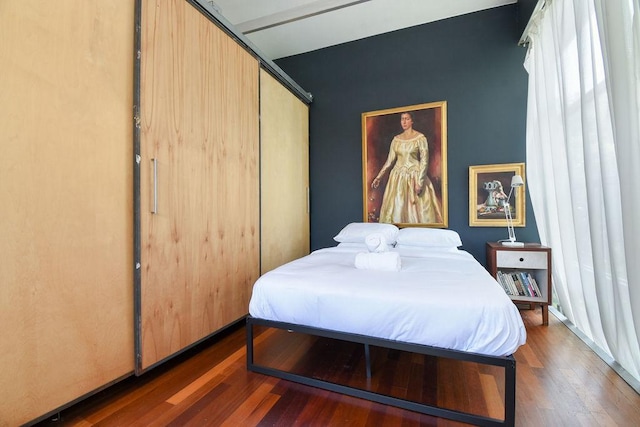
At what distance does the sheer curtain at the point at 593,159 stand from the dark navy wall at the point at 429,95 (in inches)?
14.4

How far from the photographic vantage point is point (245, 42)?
7.67 feet

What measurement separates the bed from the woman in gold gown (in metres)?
1.19

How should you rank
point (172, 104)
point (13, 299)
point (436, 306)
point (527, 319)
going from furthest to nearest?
1. point (527, 319)
2. point (172, 104)
3. point (436, 306)
4. point (13, 299)

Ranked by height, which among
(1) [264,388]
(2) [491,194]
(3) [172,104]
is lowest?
(1) [264,388]

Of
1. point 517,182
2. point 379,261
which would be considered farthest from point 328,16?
point 379,261

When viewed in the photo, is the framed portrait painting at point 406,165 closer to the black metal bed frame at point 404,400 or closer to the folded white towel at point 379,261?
A: the folded white towel at point 379,261

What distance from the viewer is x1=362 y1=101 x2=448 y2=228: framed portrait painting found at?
3.01 m

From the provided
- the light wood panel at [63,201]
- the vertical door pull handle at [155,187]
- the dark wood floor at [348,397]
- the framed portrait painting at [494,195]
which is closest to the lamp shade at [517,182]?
the framed portrait painting at [494,195]

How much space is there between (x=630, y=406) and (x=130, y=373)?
252 centimetres

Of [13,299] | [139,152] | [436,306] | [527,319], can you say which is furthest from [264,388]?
[527,319]

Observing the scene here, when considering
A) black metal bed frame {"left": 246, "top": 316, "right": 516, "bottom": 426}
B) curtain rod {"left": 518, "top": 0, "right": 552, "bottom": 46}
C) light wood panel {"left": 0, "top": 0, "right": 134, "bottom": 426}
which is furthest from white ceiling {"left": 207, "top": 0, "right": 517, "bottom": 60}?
black metal bed frame {"left": 246, "top": 316, "right": 516, "bottom": 426}

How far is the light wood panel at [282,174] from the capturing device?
8.75ft

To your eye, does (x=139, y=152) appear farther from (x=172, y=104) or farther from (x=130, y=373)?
(x=130, y=373)

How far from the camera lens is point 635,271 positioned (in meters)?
1.31
